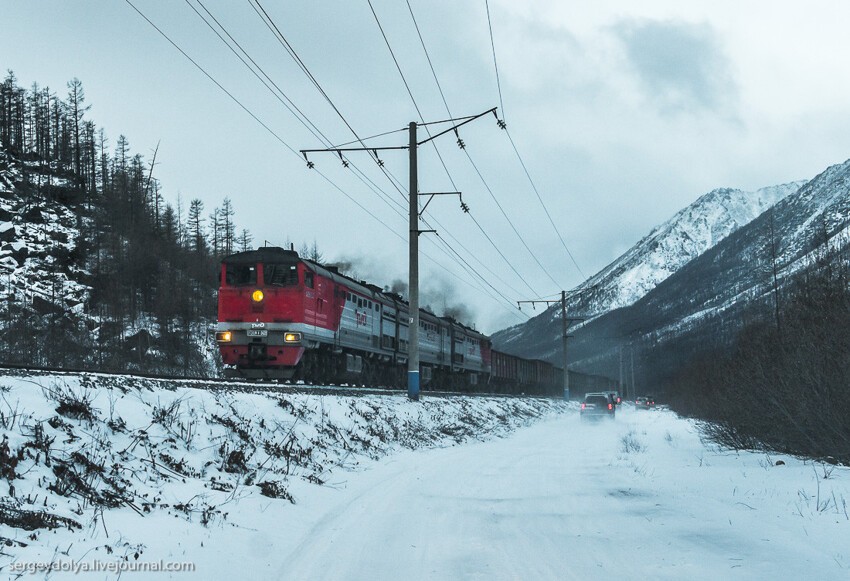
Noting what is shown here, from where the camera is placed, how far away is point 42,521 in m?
5.82

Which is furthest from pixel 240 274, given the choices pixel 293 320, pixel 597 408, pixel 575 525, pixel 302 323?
pixel 597 408

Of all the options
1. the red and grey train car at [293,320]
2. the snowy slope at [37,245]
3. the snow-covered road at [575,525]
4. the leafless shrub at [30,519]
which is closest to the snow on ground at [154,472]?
the leafless shrub at [30,519]

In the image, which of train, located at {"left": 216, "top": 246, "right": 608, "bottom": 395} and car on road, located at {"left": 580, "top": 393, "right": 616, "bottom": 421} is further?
car on road, located at {"left": 580, "top": 393, "right": 616, "bottom": 421}

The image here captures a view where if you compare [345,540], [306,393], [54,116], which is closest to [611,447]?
[306,393]

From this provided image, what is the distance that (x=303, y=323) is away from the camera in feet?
67.3

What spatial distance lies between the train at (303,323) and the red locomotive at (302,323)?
0.09 feet

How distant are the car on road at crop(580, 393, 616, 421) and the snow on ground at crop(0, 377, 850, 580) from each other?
21.7 meters

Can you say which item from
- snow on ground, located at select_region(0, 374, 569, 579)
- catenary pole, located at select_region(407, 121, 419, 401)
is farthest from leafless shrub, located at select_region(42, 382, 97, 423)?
catenary pole, located at select_region(407, 121, 419, 401)

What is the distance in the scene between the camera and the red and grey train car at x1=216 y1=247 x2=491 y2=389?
67.0 ft

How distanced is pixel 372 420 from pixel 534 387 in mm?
56824

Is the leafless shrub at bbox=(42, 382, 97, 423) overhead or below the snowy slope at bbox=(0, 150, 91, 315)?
below

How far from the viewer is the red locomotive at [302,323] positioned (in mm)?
20453

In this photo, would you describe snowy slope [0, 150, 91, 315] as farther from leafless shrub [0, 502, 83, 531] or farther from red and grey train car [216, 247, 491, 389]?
leafless shrub [0, 502, 83, 531]

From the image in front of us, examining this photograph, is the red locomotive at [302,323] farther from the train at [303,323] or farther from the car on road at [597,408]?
the car on road at [597,408]
